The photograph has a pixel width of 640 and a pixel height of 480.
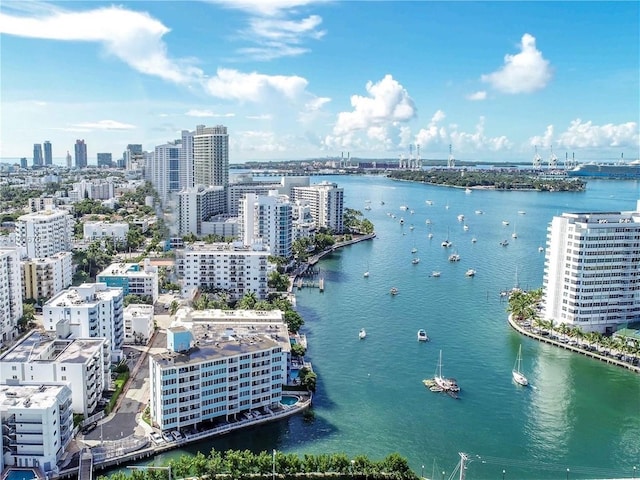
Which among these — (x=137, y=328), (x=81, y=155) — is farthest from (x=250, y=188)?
(x=81, y=155)

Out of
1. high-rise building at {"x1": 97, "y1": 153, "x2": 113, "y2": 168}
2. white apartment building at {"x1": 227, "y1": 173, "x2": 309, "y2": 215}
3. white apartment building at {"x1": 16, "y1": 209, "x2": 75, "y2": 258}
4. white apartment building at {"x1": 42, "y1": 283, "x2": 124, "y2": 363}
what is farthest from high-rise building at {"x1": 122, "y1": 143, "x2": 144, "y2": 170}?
white apartment building at {"x1": 42, "y1": 283, "x2": 124, "y2": 363}

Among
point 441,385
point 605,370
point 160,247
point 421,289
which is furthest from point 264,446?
point 160,247

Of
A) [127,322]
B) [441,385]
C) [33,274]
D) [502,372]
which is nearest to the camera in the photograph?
[441,385]

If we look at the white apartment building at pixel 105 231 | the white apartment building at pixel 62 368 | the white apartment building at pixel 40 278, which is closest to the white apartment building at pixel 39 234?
the white apartment building at pixel 40 278

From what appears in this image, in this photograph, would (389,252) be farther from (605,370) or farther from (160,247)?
(605,370)

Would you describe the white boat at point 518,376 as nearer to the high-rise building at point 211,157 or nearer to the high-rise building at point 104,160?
the high-rise building at point 211,157
